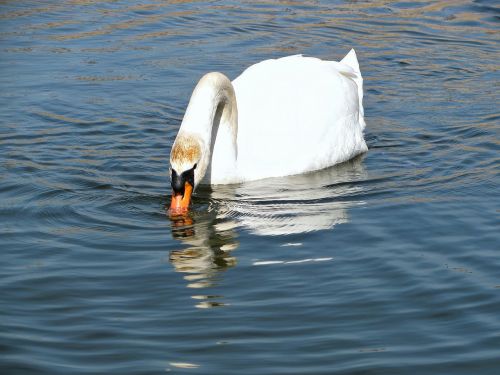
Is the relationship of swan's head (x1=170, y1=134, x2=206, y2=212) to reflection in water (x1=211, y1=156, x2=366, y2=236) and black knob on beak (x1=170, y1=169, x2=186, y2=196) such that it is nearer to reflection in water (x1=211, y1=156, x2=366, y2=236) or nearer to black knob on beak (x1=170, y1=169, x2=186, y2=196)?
black knob on beak (x1=170, y1=169, x2=186, y2=196)

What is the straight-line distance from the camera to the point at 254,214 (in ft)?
29.5

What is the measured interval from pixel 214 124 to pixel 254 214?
1.49 metres

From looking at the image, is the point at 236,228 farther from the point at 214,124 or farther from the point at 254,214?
the point at 214,124

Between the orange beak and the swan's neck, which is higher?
the swan's neck

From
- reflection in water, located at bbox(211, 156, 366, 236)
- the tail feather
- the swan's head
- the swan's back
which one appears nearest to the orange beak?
the swan's head

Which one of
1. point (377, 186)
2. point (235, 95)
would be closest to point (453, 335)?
point (377, 186)

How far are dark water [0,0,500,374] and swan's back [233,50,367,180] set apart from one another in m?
0.21

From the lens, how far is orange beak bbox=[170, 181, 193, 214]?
28.4ft

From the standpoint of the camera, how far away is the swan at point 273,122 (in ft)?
31.0

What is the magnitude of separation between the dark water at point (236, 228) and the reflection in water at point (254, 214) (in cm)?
2

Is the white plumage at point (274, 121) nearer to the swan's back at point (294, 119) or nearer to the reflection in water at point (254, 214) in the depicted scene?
the swan's back at point (294, 119)

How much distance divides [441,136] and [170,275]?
436 cm

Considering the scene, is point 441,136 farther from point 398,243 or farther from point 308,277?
point 308,277

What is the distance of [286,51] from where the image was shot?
1502 cm
